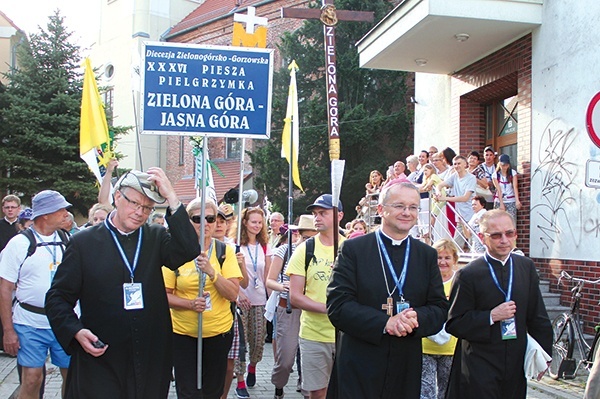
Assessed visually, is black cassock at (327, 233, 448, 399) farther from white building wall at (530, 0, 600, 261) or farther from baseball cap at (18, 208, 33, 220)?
baseball cap at (18, 208, 33, 220)

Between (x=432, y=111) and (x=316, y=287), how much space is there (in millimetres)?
11104

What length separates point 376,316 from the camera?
12.6ft

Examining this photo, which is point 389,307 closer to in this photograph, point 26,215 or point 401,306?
point 401,306

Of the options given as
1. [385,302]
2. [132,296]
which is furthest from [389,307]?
[132,296]

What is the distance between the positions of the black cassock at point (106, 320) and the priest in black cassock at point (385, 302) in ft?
3.46

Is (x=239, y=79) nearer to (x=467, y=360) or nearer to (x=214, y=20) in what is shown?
(x=467, y=360)

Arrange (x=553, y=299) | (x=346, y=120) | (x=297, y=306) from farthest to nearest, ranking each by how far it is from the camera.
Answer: (x=346, y=120)
(x=553, y=299)
(x=297, y=306)

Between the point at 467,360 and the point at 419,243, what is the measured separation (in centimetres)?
88

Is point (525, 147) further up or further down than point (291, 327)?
further up

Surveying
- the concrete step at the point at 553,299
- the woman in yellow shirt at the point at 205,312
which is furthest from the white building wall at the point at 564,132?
the woman in yellow shirt at the point at 205,312

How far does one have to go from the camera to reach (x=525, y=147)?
1209 centimetres

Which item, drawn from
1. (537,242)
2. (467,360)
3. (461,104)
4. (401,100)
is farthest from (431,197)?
(401,100)

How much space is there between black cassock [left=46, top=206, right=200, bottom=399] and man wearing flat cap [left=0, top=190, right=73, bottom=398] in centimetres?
187

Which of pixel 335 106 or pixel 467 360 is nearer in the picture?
pixel 467 360
